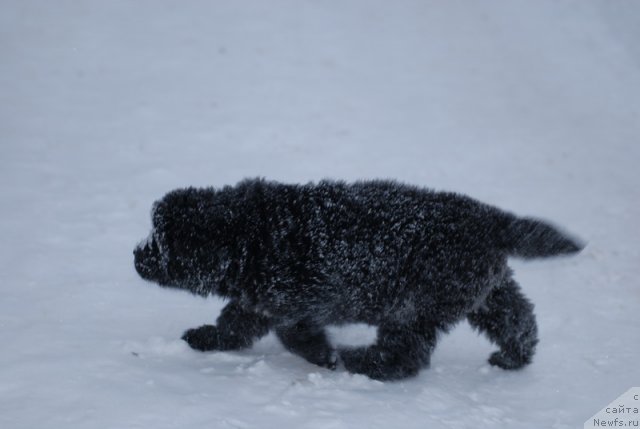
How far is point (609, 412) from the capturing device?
157 inches

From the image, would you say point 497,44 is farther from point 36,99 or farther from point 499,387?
point 499,387

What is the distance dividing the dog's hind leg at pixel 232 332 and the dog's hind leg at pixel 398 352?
0.70m

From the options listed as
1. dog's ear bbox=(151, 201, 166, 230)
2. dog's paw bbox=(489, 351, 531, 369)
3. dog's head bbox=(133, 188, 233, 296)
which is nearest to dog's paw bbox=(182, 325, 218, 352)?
dog's head bbox=(133, 188, 233, 296)

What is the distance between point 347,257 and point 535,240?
3.87 ft

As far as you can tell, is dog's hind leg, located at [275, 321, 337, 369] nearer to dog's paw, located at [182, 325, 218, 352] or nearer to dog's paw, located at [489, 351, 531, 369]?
dog's paw, located at [182, 325, 218, 352]

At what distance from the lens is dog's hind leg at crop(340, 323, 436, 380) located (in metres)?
4.20

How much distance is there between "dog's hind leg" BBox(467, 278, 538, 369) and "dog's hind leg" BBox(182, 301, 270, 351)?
1.50 metres

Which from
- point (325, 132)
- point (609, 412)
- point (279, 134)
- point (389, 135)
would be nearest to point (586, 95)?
point (389, 135)

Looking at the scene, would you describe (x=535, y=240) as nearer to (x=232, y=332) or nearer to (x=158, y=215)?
(x=232, y=332)

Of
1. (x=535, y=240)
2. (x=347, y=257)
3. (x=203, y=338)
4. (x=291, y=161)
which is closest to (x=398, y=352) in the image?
(x=347, y=257)

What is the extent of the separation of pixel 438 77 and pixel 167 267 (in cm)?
822

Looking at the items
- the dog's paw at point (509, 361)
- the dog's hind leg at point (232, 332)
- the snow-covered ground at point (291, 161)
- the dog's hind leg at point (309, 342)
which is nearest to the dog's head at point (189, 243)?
the dog's hind leg at point (232, 332)

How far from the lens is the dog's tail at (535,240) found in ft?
13.7

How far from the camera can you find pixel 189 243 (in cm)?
427
